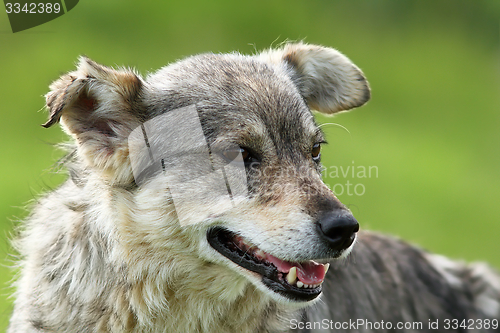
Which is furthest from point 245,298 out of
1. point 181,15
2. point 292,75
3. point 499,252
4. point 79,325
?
point 181,15

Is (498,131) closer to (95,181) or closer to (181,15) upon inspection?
(181,15)

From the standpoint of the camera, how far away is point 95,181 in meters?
3.85

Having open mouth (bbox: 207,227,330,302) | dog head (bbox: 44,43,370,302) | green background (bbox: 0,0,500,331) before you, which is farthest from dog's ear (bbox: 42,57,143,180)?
green background (bbox: 0,0,500,331)

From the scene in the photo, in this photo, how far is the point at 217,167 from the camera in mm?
3715

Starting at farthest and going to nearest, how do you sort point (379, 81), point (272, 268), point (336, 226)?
point (379, 81), point (272, 268), point (336, 226)

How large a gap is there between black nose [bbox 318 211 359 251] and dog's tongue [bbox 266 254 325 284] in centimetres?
30

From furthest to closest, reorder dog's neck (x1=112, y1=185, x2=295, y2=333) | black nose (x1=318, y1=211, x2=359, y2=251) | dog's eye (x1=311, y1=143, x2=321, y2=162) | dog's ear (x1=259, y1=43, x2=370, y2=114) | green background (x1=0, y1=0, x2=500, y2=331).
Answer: green background (x1=0, y1=0, x2=500, y2=331)
dog's ear (x1=259, y1=43, x2=370, y2=114)
dog's eye (x1=311, y1=143, x2=321, y2=162)
dog's neck (x1=112, y1=185, x2=295, y2=333)
black nose (x1=318, y1=211, x2=359, y2=251)

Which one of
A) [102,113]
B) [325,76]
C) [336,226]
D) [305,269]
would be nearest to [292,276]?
[305,269]

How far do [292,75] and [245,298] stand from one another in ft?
5.75

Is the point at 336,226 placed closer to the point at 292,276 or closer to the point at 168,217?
the point at 292,276

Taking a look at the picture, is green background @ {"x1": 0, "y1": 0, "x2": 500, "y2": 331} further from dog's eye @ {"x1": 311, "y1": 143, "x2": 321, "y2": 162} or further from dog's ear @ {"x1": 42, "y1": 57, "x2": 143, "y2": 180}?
dog's eye @ {"x1": 311, "y1": 143, "x2": 321, "y2": 162}

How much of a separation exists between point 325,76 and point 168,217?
1.89m

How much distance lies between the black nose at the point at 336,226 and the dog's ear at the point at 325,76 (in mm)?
1489

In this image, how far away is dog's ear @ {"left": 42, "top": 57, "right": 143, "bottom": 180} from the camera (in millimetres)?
3650
